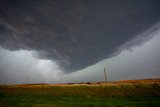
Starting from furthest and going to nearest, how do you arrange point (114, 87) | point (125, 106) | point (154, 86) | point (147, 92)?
1. point (114, 87)
2. point (154, 86)
3. point (147, 92)
4. point (125, 106)

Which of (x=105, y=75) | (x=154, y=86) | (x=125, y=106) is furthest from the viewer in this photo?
(x=105, y=75)

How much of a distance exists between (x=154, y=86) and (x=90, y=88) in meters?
18.8

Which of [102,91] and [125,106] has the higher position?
[102,91]

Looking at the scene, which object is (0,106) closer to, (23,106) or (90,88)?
(23,106)

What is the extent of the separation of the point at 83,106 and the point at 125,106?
671 centimetres

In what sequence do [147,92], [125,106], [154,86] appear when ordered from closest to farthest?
1. [125,106]
2. [147,92]
3. [154,86]

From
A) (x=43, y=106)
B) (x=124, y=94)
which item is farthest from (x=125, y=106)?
(x=124, y=94)

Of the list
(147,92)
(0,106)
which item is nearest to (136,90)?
(147,92)

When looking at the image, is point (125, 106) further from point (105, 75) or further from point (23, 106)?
point (105, 75)

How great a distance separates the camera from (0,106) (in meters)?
29.3

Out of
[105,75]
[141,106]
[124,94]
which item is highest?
[105,75]

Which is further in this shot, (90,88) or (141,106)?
(90,88)

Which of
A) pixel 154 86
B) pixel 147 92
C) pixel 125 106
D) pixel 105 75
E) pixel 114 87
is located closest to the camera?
pixel 125 106

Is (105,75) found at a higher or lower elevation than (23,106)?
higher
